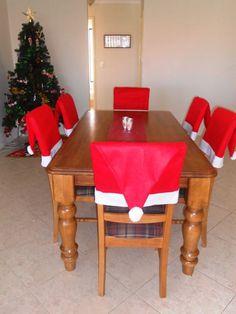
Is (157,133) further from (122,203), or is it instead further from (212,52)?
(212,52)

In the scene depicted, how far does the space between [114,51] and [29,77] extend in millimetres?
2675

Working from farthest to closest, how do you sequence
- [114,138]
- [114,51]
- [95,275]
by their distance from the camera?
[114,51], [114,138], [95,275]

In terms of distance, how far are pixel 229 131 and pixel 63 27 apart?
348 cm

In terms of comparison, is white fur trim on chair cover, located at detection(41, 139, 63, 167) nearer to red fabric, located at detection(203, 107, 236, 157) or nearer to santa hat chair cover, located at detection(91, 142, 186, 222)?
santa hat chair cover, located at detection(91, 142, 186, 222)

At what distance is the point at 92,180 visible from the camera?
144 cm

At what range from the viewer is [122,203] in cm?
124

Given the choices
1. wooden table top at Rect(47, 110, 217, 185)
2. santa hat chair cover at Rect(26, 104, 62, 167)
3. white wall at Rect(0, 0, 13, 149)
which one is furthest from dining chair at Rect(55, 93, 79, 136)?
white wall at Rect(0, 0, 13, 149)

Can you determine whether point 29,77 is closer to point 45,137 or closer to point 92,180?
point 45,137

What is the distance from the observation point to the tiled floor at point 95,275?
141cm

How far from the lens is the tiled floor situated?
1409 millimetres

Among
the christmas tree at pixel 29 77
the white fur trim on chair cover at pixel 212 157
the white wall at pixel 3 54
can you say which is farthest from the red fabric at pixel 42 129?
the white wall at pixel 3 54

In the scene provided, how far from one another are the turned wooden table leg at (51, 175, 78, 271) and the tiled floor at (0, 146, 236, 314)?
4.8 inches

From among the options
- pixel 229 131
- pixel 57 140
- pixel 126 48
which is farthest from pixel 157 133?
pixel 126 48

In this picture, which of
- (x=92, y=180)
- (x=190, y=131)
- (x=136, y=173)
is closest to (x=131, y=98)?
(x=190, y=131)
